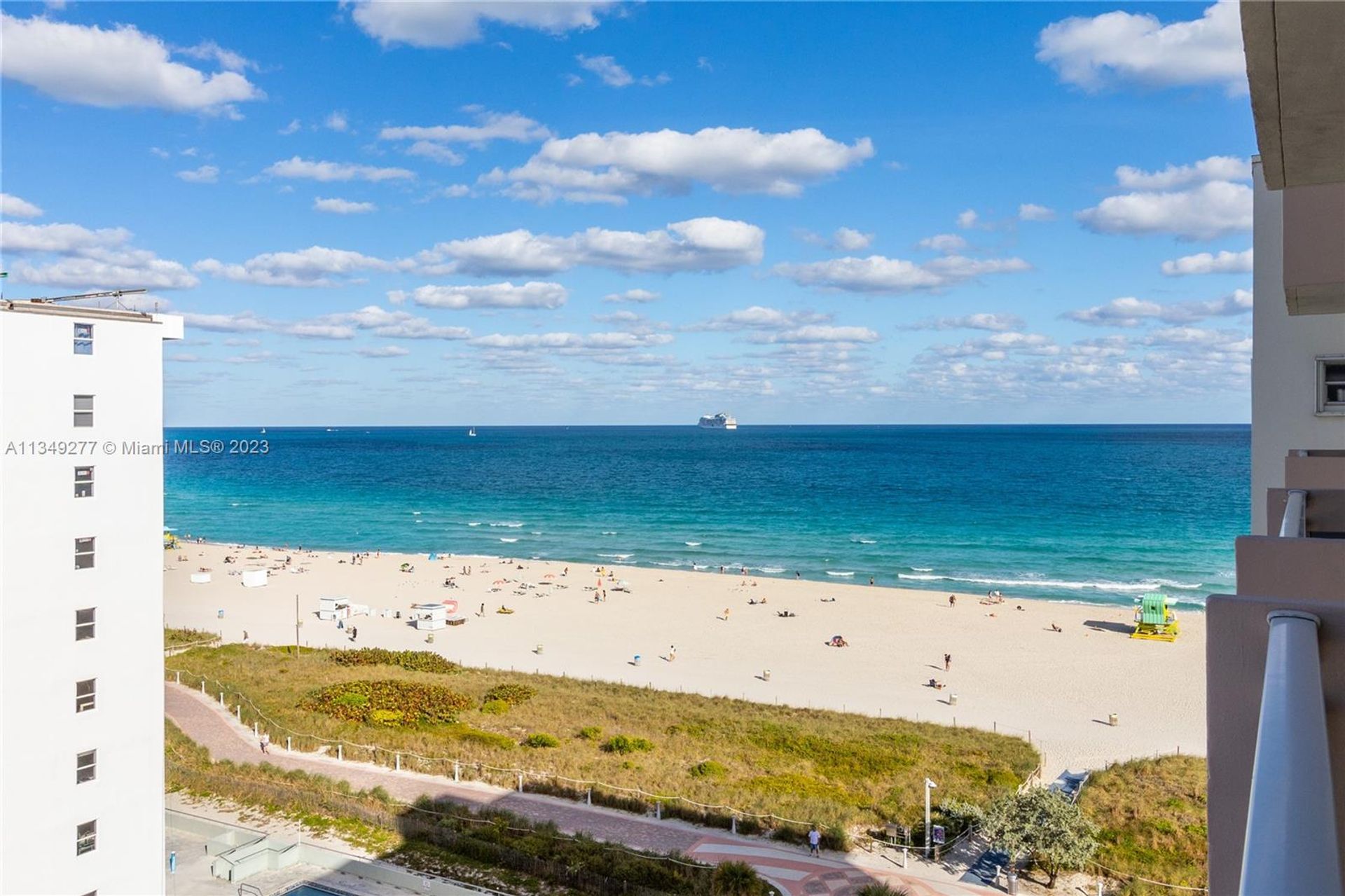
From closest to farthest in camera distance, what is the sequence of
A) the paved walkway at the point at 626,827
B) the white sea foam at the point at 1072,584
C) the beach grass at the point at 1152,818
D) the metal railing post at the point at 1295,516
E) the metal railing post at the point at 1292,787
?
the metal railing post at the point at 1292,787, the metal railing post at the point at 1295,516, the paved walkway at the point at 626,827, the beach grass at the point at 1152,818, the white sea foam at the point at 1072,584

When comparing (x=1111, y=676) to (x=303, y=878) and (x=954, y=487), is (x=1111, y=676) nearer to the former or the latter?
(x=303, y=878)

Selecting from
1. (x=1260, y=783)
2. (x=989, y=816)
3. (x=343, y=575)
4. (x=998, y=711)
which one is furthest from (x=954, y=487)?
(x=1260, y=783)

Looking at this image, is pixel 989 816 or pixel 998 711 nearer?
pixel 989 816

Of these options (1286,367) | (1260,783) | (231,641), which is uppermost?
(1286,367)

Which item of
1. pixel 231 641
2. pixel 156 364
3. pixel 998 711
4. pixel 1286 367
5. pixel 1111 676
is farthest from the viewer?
pixel 231 641

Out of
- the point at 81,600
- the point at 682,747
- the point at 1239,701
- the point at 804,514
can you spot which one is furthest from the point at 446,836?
the point at 804,514

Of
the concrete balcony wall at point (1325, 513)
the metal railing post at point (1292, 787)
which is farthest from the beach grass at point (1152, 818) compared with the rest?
the metal railing post at point (1292, 787)

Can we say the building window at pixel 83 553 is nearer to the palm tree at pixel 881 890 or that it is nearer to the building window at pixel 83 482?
the building window at pixel 83 482
